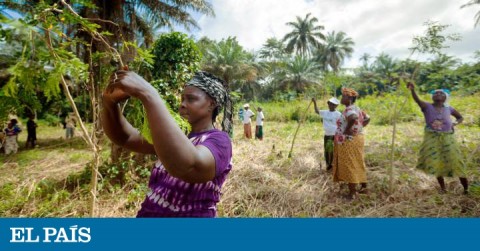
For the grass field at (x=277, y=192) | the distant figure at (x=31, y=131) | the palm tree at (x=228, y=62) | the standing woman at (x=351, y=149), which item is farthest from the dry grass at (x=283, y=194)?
the palm tree at (x=228, y=62)

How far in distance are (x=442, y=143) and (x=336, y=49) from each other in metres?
38.3

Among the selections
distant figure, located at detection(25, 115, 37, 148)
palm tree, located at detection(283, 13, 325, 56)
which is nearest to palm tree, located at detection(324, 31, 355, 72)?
palm tree, located at detection(283, 13, 325, 56)

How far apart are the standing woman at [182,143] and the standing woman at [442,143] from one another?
13.0 ft

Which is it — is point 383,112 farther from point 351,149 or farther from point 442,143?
point 351,149

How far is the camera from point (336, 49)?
40.2 meters

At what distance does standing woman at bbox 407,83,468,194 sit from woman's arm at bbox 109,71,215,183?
13.9ft

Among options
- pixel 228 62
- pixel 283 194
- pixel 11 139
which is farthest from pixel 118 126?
pixel 228 62

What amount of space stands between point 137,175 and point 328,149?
344 cm

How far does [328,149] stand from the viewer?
588 centimetres

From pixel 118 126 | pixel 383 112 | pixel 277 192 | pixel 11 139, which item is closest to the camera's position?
pixel 118 126

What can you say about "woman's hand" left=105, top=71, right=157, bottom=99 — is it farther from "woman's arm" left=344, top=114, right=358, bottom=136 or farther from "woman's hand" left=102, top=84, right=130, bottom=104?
"woman's arm" left=344, top=114, right=358, bottom=136

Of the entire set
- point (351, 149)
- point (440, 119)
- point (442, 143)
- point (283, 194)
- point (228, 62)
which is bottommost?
point (283, 194)

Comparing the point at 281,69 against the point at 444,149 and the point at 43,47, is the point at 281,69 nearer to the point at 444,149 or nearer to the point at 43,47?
the point at 444,149

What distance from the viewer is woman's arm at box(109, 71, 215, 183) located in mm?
863
